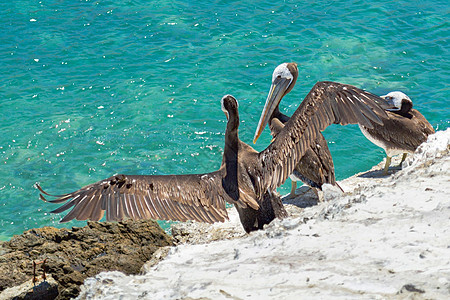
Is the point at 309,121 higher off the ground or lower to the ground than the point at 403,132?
higher

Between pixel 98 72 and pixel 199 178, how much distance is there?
21.2 feet

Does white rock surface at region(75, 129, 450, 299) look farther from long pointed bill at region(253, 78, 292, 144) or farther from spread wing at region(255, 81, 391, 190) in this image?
long pointed bill at region(253, 78, 292, 144)

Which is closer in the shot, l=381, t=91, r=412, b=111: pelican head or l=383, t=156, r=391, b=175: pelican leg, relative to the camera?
l=383, t=156, r=391, b=175: pelican leg

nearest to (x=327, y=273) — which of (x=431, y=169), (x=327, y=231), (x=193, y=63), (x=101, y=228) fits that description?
(x=327, y=231)

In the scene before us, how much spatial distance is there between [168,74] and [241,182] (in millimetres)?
6095

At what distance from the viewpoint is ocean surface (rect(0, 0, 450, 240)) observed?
8766 mm

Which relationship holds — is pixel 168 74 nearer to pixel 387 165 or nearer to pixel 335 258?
pixel 387 165

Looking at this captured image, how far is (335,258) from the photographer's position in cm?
331

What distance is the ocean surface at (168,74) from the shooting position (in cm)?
877

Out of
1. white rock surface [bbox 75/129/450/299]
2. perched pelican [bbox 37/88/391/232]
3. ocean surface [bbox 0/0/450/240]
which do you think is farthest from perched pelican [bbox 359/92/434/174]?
white rock surface [bbox 75/129/450/299]

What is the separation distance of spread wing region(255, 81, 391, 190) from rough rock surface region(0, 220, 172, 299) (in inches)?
47.8

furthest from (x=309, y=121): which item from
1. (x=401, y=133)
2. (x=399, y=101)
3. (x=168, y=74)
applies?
(x=168, y=74)

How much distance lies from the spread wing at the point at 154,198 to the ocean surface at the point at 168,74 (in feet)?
9.81

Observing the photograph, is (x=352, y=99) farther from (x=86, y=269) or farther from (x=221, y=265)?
(x=86, y=269)
